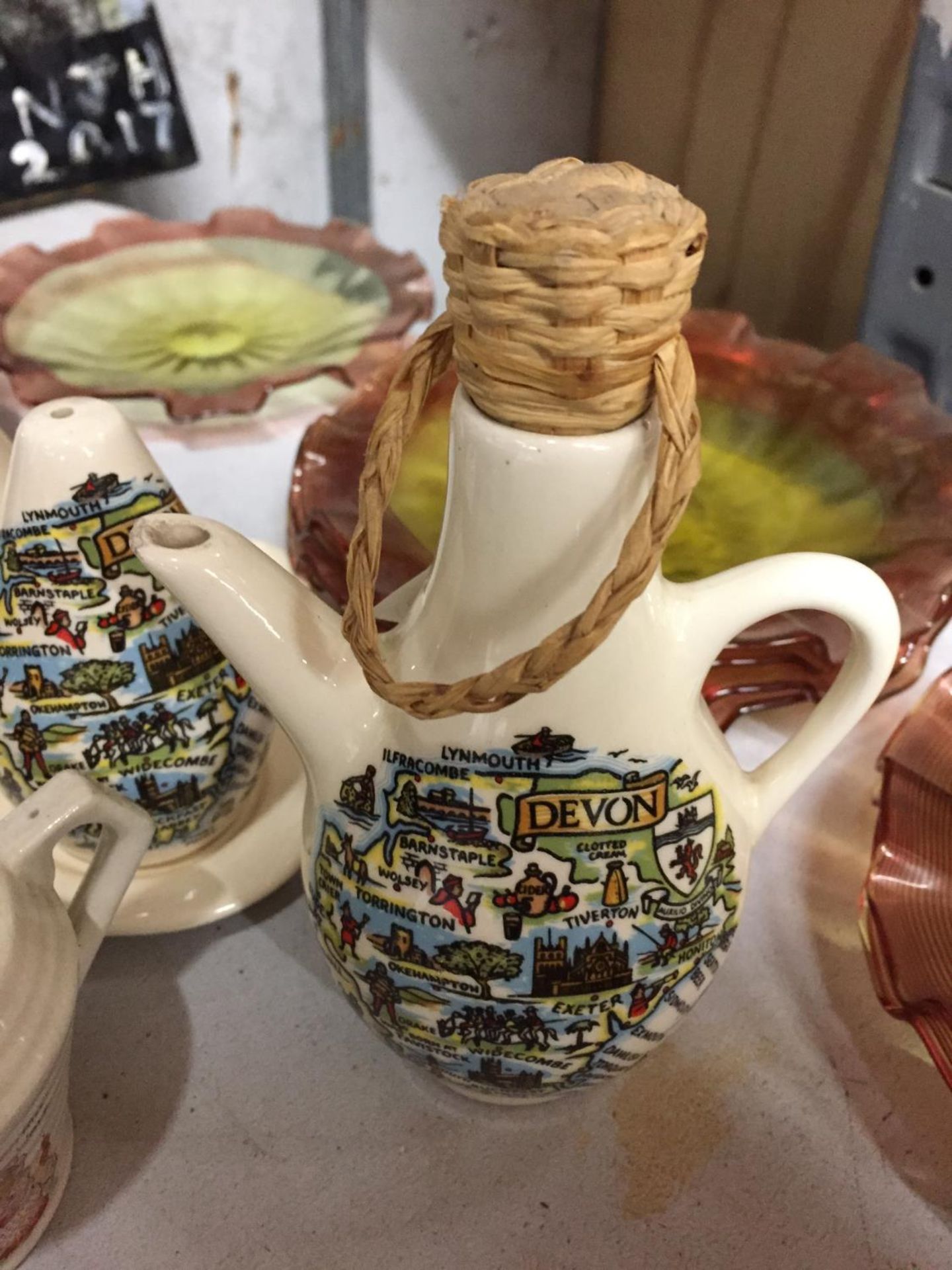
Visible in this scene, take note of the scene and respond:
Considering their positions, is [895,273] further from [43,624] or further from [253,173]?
[253,173]

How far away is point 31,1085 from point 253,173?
3.22ft

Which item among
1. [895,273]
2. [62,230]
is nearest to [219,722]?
[895,273]

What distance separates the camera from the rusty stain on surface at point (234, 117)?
98 cm

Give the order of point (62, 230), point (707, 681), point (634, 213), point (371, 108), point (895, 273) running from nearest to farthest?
point (634, 213)
point (707, 681)
point (895, 273)
point (62, 230)
point (371, 108)

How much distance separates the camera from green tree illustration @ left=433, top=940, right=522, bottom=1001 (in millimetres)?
299

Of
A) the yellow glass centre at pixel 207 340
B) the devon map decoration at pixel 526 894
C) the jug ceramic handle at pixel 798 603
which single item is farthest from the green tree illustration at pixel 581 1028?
the yellow glass centre at pixel 207 340

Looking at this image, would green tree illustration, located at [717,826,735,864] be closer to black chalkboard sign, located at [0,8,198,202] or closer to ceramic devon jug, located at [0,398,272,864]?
ceramic devon jug, located at [0,398,272,864]

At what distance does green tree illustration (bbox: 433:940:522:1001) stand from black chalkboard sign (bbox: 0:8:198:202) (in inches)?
34.1

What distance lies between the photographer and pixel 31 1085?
28 centimetres

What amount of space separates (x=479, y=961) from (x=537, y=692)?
0.09 metres

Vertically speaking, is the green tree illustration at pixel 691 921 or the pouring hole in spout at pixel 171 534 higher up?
the pouring hole in spout at pixel 171 534

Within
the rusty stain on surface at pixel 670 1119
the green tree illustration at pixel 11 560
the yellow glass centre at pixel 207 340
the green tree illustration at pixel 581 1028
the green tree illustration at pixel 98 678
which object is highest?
the green tree illustration at pixel 11 560

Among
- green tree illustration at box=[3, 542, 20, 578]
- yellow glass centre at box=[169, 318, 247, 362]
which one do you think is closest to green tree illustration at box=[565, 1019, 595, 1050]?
green tree illustration at box=[3, 542, 20, 578]

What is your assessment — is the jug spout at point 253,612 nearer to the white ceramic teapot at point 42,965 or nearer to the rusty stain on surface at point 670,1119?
the white ceramic teapot at point 42,965
